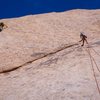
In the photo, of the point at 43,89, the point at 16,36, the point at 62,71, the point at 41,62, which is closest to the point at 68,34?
the point at 16,36

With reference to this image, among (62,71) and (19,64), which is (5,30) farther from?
(62,71)

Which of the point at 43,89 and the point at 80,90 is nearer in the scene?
the point at 80,90

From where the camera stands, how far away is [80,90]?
1206 centimetres

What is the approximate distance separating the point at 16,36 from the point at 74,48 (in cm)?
498

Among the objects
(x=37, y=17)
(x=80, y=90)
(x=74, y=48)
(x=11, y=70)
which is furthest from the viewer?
(x=37, y=17)

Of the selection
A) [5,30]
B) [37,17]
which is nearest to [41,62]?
[5,30]

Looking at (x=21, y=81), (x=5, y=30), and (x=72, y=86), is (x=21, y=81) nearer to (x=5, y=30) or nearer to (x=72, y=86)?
(x=72, y=86)

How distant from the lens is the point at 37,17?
968 inches

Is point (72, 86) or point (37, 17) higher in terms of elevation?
point (37, 17)

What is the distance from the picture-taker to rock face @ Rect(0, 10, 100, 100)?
1266 cm

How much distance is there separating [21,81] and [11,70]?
2.31 metres

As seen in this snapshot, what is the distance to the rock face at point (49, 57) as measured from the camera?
1266 cm

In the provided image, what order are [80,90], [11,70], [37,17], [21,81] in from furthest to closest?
[37,17], [11,70], [21,81], [80,90]

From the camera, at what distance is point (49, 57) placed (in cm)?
1719
